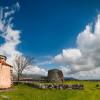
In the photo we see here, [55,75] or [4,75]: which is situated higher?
[55,75]

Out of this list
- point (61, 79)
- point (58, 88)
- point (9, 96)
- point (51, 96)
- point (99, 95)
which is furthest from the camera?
point (61, 79)

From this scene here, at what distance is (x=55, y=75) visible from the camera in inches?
3167

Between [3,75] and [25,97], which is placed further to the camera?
[3,75]

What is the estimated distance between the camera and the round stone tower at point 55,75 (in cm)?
8000

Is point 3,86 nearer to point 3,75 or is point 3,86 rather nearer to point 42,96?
point 3,75

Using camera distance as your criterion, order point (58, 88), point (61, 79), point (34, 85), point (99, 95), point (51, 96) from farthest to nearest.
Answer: point (61, 79) < point (34, 85) < point (58, 88) < point (99, 95) < point (51, 96)

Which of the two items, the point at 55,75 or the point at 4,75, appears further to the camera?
the point at 55,75

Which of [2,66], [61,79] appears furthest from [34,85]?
[61,79]

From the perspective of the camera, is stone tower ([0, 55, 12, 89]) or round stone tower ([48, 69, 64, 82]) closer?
stone tower ([0, 55, 12, 89])

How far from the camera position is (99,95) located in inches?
1758

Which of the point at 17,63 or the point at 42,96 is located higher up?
the point at 17,63

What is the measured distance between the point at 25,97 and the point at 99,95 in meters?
13.9

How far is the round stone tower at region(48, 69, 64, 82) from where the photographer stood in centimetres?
8000

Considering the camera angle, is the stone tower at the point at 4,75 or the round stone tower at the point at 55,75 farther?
the round stone tower at the point at 55,75
